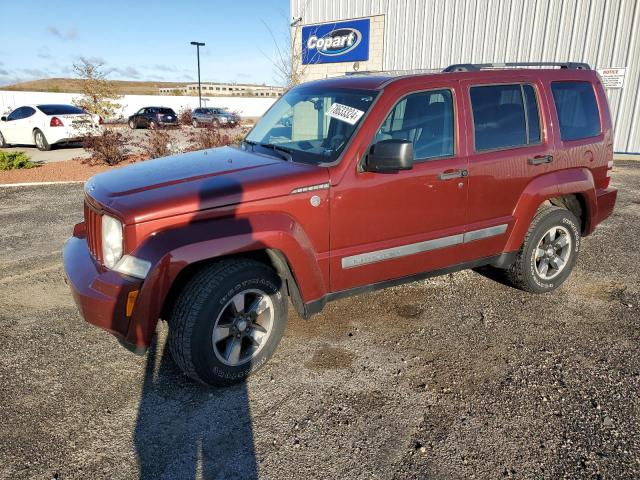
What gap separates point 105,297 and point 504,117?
132 inches

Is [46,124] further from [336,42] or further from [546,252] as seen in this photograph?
[546,252]

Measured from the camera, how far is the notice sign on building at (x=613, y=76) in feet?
42.2

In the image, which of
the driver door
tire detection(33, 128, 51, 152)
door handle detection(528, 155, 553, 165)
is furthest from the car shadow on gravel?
tire detection(33, 128, 51, 152)

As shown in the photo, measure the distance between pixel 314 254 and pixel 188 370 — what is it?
1097 mm

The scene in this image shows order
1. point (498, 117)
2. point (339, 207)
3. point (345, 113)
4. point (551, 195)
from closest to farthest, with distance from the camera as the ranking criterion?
1. point (339, 207)
2. point (345, 113)
3. point (498, 117)
4. point (551, 195)

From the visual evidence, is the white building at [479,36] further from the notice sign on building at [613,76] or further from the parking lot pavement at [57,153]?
the parking lot pavement at [57,153]

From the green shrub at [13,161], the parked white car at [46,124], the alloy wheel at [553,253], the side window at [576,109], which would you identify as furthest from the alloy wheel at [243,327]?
the parked white car at [46,124]

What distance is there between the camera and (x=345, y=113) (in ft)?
11.5

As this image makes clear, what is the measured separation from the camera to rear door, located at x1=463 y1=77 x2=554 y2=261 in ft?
12.5

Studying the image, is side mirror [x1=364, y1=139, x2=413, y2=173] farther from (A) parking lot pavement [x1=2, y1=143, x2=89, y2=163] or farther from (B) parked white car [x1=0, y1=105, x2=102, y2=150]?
(B) parked white car [x1=0, y1=105, x2=102, y2=150]

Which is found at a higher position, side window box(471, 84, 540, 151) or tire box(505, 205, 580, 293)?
side window box(471, 84, 540, 151)

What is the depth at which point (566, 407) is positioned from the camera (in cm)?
289

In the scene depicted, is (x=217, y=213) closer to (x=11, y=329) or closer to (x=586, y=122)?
(x=11, y=329)

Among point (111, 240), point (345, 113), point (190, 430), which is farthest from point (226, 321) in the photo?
point (345, 113)
